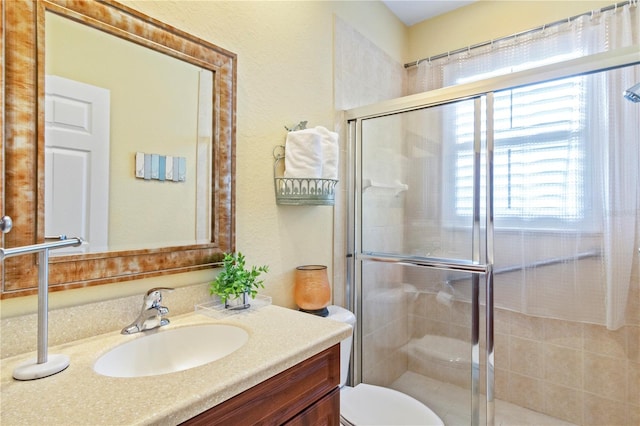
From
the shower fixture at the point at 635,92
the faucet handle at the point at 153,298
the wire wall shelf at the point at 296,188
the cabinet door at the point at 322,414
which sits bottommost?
the cabinet door at the point at 322,414

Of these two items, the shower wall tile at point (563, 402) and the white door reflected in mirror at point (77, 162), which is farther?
the shower wall tile at point (563, 402)

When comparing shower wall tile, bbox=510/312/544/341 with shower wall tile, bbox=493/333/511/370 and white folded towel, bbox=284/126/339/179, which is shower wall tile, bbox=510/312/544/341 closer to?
shower wall tile, bbox=493/333/511/370

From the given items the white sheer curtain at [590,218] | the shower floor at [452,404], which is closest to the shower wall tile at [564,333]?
the white sheer curtain at [590,218]

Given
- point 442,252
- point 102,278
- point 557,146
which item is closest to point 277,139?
point 102,278

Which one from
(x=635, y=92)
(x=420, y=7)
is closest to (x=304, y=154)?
(x=635, y=92)

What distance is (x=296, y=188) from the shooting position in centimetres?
153

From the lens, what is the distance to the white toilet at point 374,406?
158cm

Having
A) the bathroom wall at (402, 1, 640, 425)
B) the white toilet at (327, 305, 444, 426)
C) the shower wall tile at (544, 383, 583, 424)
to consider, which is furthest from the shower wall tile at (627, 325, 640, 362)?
the white toilet at (327, 305, 444, 426)

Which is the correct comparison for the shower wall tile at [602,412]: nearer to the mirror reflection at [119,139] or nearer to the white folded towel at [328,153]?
the white folded towel at [328,153]

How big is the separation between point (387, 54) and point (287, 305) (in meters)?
1.88

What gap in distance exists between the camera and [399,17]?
2.59 meters

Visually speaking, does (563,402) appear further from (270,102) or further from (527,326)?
(270,102)

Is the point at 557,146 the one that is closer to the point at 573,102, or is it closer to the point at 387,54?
the point at 573,102

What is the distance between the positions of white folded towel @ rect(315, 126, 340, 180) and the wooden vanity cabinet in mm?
822
